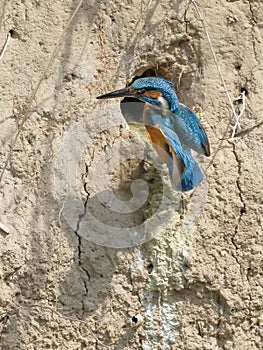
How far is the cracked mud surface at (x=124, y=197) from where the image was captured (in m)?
2.96

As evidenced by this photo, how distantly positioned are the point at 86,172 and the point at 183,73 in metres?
0.44

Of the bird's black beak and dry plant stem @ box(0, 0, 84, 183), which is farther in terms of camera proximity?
dry plant stem @ box(0, 0, 84, 183)

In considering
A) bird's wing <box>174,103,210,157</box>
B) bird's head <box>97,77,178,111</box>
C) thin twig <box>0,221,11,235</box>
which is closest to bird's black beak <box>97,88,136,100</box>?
bird's head <box>97,77,178,111</box>

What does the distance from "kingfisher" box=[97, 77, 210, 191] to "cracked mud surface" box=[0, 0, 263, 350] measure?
0.17m

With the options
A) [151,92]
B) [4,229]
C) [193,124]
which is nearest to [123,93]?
[151,92]

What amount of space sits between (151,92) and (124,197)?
14.5 inches

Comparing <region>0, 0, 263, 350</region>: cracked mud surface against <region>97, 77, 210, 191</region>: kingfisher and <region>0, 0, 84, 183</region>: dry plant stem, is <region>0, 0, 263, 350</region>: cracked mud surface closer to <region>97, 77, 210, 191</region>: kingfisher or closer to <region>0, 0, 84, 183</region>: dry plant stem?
<region>0, 0, 84, 183</region>: dry plant stem

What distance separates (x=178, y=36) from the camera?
3166 millimetres

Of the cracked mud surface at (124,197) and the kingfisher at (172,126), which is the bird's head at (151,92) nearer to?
the kingfisher at (172,126)

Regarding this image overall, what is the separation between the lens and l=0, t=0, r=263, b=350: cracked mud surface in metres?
2.96

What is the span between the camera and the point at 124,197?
3.08 meters

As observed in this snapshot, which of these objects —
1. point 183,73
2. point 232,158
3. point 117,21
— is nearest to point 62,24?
point 117,21

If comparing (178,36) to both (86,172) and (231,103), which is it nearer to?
(231,103)

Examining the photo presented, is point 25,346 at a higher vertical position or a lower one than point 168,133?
lower
